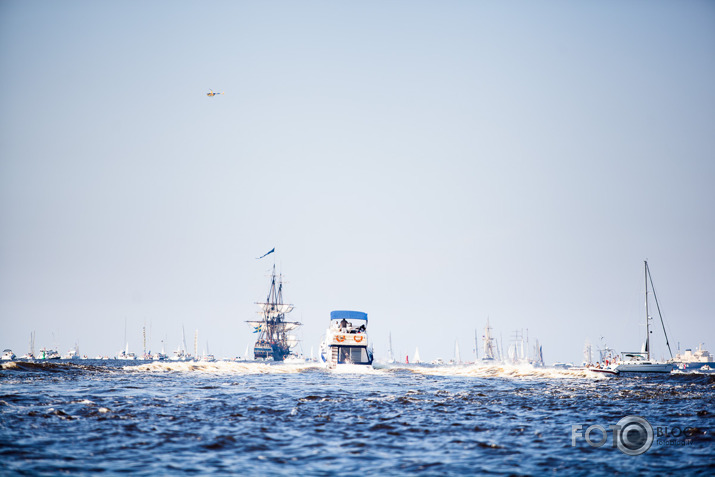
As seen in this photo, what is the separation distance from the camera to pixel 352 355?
7969 cm

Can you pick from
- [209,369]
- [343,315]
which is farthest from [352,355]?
[209,369]

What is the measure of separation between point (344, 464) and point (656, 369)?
Answer: 6994cm

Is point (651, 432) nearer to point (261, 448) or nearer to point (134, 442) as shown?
point (261, 448)

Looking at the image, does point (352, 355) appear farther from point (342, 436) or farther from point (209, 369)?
point (342, 436)

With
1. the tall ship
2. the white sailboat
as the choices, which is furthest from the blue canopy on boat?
the white sailboat

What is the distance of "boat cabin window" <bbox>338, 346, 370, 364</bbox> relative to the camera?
260 ft

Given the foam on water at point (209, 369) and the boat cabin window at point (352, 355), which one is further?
the boat cabin window at point (352, 355)

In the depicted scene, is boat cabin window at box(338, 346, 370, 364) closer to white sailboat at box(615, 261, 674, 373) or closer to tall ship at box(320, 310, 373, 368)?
tall ship at box(320, 310, 373, 368)

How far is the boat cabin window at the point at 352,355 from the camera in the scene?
7931 cm

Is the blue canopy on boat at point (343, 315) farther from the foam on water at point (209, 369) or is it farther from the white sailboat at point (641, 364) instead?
the white sailboat at point (641, 364)

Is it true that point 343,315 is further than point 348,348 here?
Yes

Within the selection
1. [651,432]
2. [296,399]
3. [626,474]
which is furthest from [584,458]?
[296,399]

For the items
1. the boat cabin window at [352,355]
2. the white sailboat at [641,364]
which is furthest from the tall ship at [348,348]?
the white sailboat at [641,364]

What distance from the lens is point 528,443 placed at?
58.2 feet
